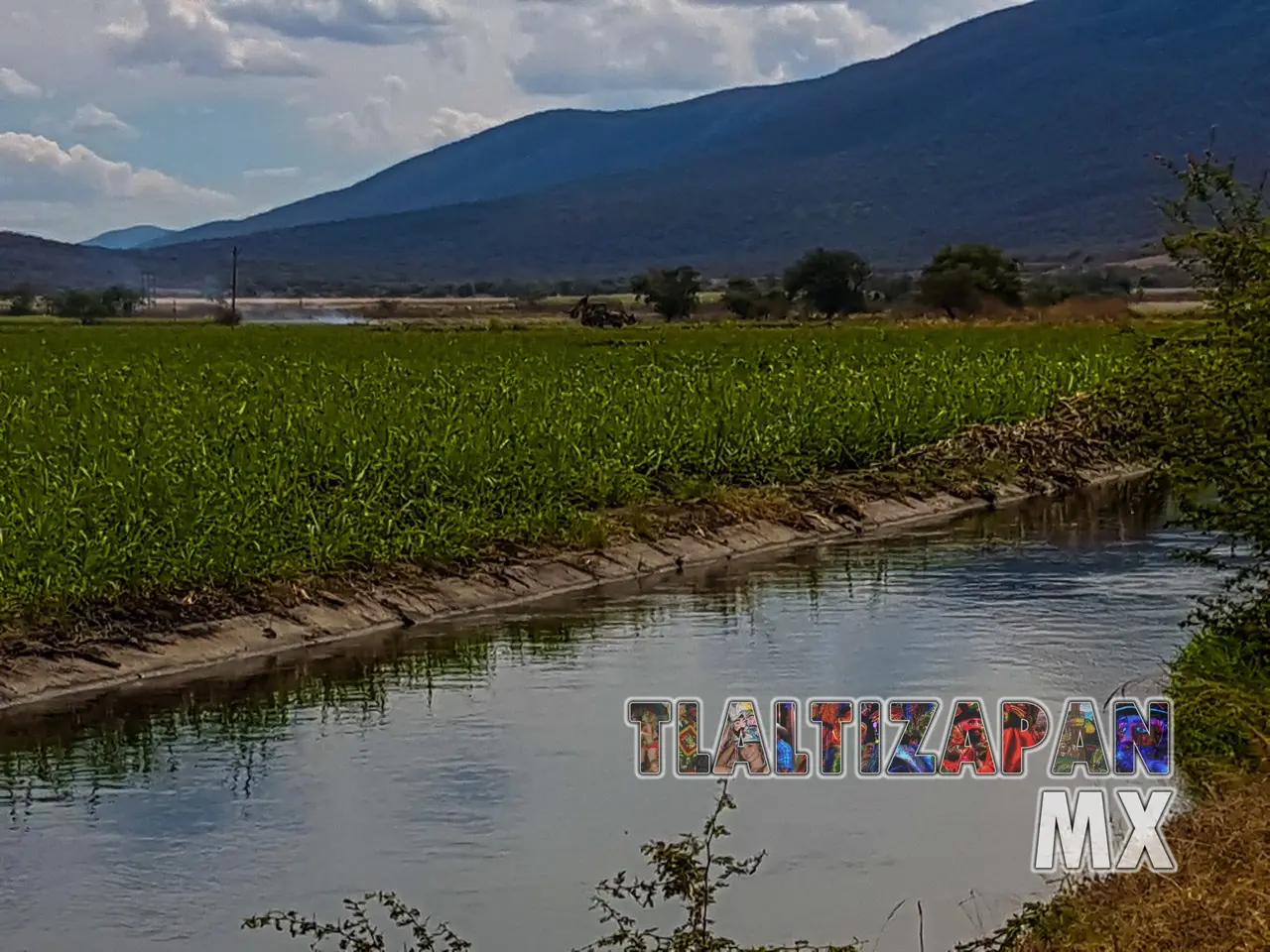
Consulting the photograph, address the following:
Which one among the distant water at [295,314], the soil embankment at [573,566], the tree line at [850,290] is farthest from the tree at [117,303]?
the soil embankment at [573,566]

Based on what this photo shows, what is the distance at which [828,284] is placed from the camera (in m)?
74.1

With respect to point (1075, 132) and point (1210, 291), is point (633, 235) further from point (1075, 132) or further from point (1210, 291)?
point (1210, 291)

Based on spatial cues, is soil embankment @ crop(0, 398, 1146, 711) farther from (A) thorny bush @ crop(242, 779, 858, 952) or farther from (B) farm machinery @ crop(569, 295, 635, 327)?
(B) farm machinery @ crop(569, 295, 635, 327)

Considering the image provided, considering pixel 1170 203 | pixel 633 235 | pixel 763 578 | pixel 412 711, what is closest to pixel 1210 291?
pixel 1170 203

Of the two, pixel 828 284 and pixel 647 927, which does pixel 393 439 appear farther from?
pixel 828 284

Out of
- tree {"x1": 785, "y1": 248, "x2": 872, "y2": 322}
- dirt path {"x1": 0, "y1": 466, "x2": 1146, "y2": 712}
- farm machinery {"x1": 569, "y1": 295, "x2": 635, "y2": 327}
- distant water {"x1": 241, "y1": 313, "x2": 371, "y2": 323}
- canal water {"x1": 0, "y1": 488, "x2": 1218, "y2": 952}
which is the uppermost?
tree {"x1": 785, "y1": 248, "x2": 872, "y2": 322}

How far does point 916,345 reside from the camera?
126ft

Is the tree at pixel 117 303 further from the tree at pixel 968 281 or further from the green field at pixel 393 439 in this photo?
the green field at pixel 393 439

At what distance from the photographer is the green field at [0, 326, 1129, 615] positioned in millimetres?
14617

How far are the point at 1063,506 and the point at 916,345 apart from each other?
15029 mm

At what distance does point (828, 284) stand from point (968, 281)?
6.95 metres

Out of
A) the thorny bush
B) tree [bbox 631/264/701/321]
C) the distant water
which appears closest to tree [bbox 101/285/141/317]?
the distant water

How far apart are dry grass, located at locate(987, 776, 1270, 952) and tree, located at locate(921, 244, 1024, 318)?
58209 mm

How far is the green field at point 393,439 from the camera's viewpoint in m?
14.6
